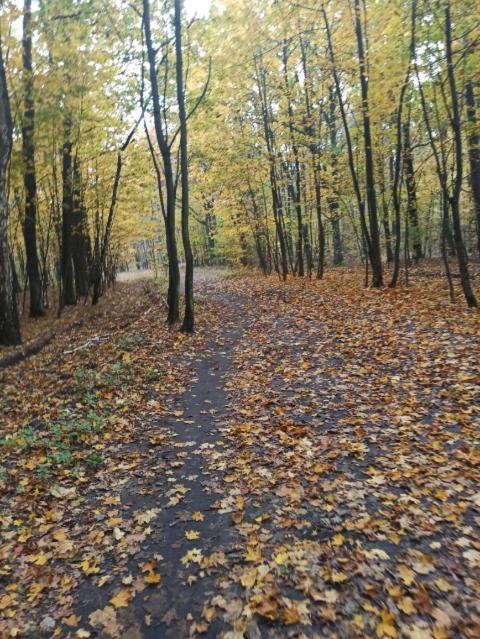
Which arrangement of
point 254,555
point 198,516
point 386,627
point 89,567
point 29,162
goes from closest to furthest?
point 386,627
point 254,555
point 89,567
point 198,516
point 29,162

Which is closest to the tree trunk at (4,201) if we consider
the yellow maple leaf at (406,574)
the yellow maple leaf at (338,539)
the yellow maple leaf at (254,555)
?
the yellow maple leaf at (254,555)

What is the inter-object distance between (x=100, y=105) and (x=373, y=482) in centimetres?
1749

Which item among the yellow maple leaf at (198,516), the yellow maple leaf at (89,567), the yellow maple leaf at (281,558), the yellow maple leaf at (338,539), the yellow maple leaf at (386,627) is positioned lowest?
the yellow maple leaf at (89,567)

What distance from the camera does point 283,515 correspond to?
4789 mm

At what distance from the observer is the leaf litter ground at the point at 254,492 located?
3.65 meters

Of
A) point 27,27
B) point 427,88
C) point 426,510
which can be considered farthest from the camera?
point 427,88

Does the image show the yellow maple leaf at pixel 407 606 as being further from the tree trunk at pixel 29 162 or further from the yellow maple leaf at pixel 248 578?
the tree trunk at pixel 29 162

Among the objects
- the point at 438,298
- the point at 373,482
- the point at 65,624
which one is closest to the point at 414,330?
the point at 438,298

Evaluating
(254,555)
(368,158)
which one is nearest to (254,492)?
(254,555)

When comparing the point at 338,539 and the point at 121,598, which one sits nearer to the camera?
the point at 121,598

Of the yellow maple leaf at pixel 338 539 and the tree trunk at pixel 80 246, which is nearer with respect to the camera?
the yellow maple leaf at pixel 338 539

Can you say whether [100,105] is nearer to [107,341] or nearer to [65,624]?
[107,341]

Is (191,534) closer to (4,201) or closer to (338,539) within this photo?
(338,539)

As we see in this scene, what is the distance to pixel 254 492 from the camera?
5289mm
